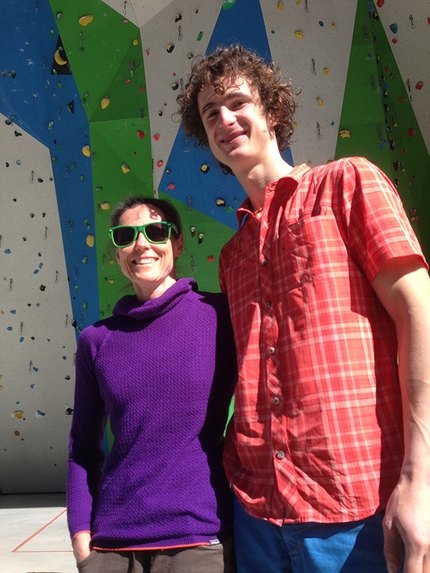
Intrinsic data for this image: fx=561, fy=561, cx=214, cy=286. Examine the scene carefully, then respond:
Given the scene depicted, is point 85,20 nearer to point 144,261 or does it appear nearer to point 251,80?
point 251,80

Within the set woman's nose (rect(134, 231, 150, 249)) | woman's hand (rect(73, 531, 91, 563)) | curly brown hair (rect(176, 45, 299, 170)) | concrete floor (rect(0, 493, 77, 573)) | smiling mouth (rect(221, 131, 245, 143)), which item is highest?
curly brown hair (rect(176, 45, 299, 170))

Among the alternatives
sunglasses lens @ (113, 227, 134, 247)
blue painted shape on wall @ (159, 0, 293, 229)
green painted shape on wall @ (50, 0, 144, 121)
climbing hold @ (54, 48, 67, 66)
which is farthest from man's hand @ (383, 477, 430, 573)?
climbing hold @ (54, 48, 67, 66)

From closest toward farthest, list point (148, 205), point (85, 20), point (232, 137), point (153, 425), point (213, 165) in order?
point (153, 425)
point (232, 137)
point (148, 205)
point (213, 165)
point (85, 20)

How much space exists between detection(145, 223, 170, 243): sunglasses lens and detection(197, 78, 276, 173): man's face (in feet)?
0.77

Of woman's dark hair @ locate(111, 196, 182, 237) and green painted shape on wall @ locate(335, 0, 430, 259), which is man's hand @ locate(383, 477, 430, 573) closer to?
woman's dark hair @ locate(111, 196, 182, 237)

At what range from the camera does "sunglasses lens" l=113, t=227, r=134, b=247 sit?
1.41m

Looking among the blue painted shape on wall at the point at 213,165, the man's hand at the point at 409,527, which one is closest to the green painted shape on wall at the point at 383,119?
the blue painted shape on wall at the point at 213,165

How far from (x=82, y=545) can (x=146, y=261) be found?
65 centimetres

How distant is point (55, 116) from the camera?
10.6 ft

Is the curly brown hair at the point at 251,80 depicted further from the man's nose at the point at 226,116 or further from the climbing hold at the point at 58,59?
the climbing hold at the point at 58,59

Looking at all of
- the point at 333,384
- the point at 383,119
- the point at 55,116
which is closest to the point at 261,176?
the point at 333,384

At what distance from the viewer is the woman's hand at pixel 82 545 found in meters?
1.15

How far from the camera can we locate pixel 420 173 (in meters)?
2.85

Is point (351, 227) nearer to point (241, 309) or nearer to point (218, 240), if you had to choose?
point (241, 309)
